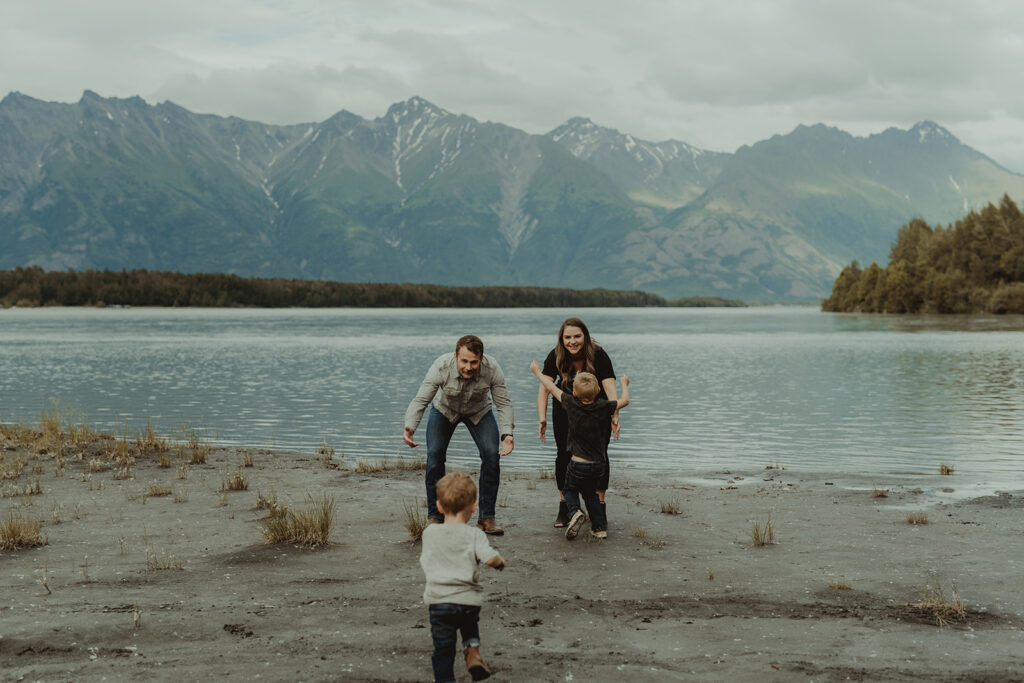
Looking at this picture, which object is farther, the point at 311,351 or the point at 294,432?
the point at 311,351

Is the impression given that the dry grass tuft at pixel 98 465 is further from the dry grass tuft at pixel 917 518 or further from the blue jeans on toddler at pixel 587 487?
the dry grass tuft at pixel 917 518

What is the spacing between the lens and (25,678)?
23.6 ft

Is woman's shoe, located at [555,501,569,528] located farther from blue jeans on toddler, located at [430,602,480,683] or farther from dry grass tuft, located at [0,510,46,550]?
dry grass tuft, located at [0,510,46,550]

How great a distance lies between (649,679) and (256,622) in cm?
371

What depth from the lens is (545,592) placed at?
9578 mm

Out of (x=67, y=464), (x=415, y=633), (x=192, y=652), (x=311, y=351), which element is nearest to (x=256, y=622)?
(x=192, y=652)

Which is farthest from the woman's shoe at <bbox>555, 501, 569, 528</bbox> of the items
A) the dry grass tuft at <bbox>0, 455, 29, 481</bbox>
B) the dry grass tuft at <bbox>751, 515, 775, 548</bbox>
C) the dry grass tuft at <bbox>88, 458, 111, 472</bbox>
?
the dry grass tuft at <bbox>0, 455, 29, 481</bbox>

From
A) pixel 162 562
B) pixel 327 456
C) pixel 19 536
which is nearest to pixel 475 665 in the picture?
pixel 162 562

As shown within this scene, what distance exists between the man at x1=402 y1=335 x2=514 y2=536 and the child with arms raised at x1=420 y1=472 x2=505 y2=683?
421cm

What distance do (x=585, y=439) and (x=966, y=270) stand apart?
479 feet

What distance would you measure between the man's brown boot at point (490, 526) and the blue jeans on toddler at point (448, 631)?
485 centimetres

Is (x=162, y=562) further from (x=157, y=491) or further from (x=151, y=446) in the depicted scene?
(x=151, y=446)

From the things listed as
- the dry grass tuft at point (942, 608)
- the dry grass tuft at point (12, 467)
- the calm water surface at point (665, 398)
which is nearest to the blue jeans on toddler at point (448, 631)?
the dry grass tuft at point (942, 608)

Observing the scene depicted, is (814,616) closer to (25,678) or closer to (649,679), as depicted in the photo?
(649,679)
